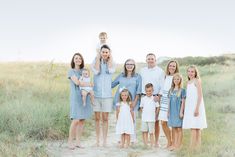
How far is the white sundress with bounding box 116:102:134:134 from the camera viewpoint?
30.8ft

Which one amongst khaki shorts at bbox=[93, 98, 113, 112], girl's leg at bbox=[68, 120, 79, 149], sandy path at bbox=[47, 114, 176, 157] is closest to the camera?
sandy path at bbox=[47, 114, 176, 157]

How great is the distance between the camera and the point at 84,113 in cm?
928

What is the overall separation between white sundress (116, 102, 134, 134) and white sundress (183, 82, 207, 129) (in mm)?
1007

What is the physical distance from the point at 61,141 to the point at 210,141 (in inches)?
114

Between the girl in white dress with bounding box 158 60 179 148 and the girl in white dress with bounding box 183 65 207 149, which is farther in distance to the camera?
the girl in white dress with bounding box 158 60 179 148

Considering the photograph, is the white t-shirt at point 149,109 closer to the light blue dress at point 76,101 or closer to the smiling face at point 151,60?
the smiling face at point 151,60

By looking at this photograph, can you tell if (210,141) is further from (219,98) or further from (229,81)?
(229,81)

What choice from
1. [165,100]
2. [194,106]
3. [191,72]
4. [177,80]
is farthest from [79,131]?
[191,72]

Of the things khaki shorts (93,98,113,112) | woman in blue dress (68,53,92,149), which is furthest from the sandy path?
khaki shorts (93,98,113,112)

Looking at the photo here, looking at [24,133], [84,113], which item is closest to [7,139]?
[24,133]

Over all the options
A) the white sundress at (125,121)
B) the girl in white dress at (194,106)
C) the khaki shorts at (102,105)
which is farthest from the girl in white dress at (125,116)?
the girl in white dress at (194,106)

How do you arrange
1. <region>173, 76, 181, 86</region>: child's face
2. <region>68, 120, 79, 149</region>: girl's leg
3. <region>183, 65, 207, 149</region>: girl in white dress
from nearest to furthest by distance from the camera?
<region>183, 65, 207, 149</region>: girl in white dress < <region>173, 76, 181, 86</region>: child's face < <region>68, 120, 79, 149</region>: girl's leg

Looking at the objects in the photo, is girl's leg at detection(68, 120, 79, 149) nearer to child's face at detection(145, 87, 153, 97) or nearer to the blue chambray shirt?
the blue chambray shirt

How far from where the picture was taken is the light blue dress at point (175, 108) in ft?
30.1
